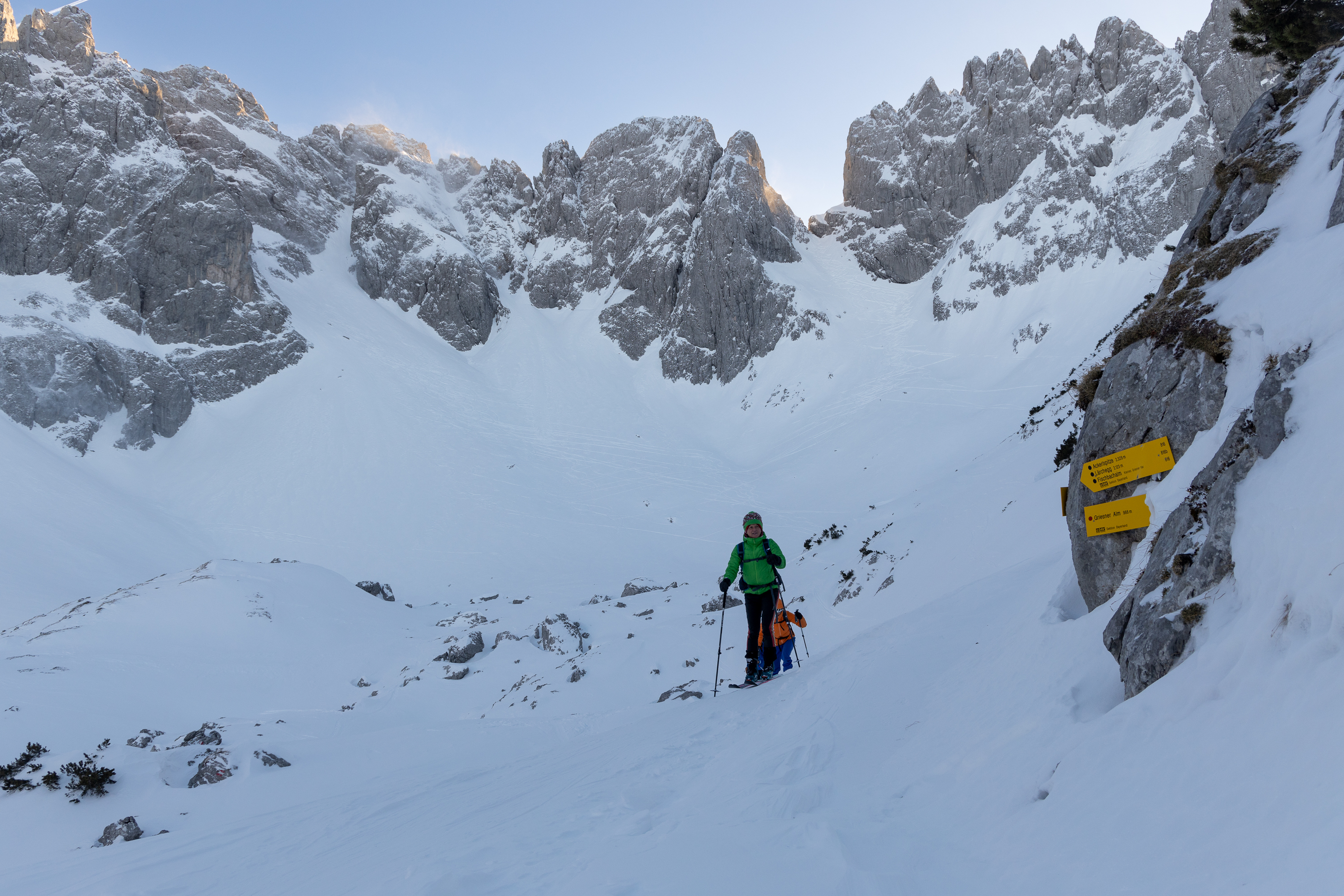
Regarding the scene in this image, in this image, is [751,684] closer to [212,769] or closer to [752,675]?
[752,675]

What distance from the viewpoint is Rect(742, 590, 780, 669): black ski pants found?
409 inches

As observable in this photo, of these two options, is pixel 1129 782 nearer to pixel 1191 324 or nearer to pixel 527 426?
pixel 1191 324

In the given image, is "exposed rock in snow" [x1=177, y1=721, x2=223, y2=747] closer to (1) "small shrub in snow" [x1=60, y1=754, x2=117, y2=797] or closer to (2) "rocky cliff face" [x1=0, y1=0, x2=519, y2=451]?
(1) "small shrub in snow" [x1=60, y1=754, x2=117, y2=797]

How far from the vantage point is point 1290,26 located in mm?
13289

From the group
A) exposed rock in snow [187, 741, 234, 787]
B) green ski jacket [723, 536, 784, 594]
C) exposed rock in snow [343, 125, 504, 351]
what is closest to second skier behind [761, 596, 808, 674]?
green ski jacket [723, 536, 784, 594]

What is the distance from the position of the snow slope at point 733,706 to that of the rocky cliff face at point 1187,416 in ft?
0.69

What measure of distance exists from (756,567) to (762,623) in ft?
3.50

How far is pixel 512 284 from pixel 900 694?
3534 inches

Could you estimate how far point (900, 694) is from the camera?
7.03 meters

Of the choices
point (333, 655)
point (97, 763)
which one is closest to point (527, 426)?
point (333, 655)

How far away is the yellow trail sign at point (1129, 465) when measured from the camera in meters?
5.89

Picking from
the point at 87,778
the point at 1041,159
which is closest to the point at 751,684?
the point at 87,778

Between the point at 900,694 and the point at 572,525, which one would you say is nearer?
the point at 900,694

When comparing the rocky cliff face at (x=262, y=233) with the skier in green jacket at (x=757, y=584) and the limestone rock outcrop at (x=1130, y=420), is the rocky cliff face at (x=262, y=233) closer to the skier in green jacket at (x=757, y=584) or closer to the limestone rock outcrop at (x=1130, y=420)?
the skier in green jacket at (x=757, y=584)
